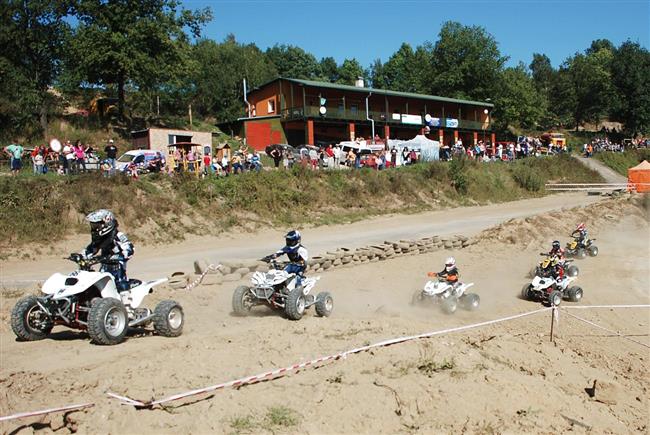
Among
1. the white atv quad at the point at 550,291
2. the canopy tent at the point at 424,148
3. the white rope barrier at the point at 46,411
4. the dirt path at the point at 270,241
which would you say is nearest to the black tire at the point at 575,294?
the white atv quad at the point at 550,291

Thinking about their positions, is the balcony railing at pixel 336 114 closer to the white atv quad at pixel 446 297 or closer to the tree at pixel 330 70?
the white atv quad at pixel 446 297

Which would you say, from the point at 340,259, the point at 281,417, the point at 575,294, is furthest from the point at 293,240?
the point at 575,294

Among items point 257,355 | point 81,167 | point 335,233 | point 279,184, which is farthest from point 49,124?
point 257,355

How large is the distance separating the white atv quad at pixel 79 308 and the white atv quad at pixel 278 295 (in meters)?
2.65

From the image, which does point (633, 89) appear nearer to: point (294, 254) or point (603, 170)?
point (603, 170)

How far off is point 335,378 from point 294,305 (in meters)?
3.76

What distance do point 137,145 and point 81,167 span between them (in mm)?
13134

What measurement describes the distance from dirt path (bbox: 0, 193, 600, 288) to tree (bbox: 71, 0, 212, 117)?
75.0ft

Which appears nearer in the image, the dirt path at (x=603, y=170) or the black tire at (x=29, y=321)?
the black tire at (x=29, y=321)

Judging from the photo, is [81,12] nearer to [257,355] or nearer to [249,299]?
[249,299]

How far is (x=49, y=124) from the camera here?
131 ft

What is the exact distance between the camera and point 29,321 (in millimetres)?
8422

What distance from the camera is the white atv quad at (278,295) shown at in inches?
418

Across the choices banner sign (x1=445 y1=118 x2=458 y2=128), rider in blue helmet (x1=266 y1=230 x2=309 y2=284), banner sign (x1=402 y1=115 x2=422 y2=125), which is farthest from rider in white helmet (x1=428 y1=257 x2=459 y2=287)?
banner sign (x1=445 y1=118 x2=458 y2=128)
